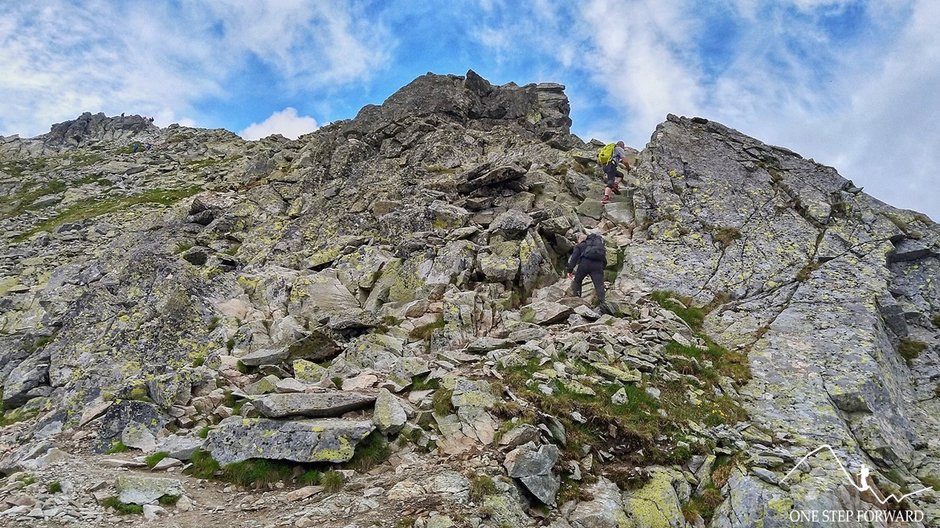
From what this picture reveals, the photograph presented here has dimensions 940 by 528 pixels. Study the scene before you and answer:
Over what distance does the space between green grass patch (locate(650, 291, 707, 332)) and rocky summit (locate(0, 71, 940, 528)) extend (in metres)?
0.12

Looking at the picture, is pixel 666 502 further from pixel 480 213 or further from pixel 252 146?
pixel 252 146

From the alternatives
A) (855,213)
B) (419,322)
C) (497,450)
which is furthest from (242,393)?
(855,213)

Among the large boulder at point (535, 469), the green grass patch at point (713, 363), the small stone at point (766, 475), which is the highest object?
the green grass patch at point (713, 363)

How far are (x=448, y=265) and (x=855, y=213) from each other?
2005cm

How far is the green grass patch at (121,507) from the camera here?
10281mm

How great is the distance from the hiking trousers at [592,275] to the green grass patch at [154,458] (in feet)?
51.1

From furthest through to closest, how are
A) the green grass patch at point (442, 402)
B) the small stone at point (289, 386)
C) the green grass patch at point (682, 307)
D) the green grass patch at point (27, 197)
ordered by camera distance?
the green grass patch at point (27, 197), the green grass patch at point (682, 307), the small stone at point (289, 386), the green grass patch at point (442, 402)

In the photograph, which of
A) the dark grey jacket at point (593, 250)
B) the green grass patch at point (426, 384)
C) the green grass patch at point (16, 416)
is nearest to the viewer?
the green grass patch at point (426, 384)

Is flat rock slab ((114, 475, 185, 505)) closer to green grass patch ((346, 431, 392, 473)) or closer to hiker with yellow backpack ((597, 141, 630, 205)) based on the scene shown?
green grass patch ((346, 431, 392, 473))

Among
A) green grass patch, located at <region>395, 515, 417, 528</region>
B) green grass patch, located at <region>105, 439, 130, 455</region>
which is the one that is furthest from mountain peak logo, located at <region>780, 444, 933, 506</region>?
green grass patch, located at <region>105, 439, 130, 455</region>

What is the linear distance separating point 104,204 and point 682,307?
59899mm

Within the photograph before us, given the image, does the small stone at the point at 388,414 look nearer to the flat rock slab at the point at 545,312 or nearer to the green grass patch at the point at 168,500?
the green grass patch at the point at 168,500

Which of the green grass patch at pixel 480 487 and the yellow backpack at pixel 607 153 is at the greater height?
the yellow backpack at pixel 607 153

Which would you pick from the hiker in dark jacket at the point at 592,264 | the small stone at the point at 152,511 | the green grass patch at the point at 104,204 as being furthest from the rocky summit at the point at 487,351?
the green grass patch at the point at 104,204
